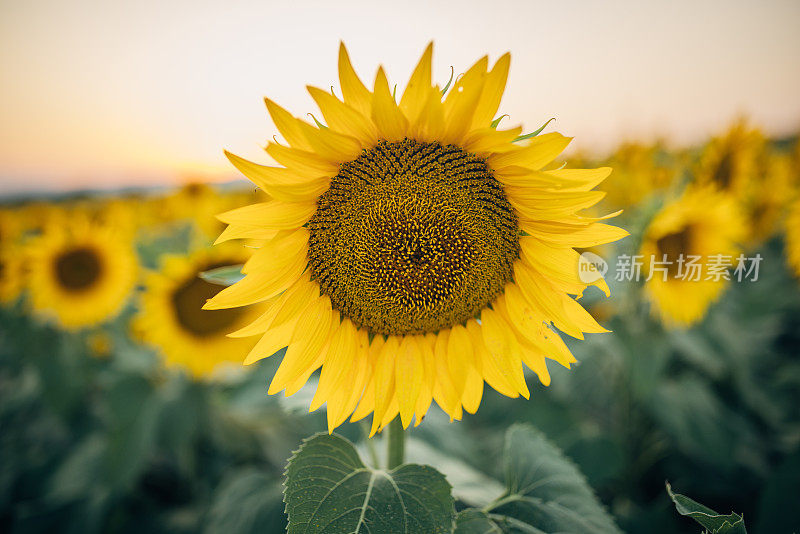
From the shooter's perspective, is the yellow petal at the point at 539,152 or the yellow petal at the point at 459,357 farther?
the yellow petal at the point at 459,357

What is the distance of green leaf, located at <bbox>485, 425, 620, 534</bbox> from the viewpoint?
114 cm

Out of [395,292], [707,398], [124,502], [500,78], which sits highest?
[500,78]

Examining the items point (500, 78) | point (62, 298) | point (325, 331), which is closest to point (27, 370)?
point (62, 298)

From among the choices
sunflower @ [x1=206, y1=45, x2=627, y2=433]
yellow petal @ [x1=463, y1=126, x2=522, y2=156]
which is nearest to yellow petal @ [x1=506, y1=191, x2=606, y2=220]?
sunflower @ [x1=206, y1=45, x2=627, y2=433]

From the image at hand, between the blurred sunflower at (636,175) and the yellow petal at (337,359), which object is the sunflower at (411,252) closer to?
the yellow petal at (337,359)

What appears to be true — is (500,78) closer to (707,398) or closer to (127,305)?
(707,398)

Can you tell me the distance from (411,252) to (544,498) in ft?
2.59

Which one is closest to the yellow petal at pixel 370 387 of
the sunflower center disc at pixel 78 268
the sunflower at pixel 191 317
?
the sunflower at pixel 191 317

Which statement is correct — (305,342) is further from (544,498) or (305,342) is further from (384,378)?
(544,498)

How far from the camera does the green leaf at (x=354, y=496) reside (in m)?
0.95

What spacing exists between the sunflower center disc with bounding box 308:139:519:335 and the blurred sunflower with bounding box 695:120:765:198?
11.2 ft

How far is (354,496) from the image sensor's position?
40.1 inches

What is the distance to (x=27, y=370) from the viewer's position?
4.49 metres

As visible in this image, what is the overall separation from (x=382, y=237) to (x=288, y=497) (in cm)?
63
